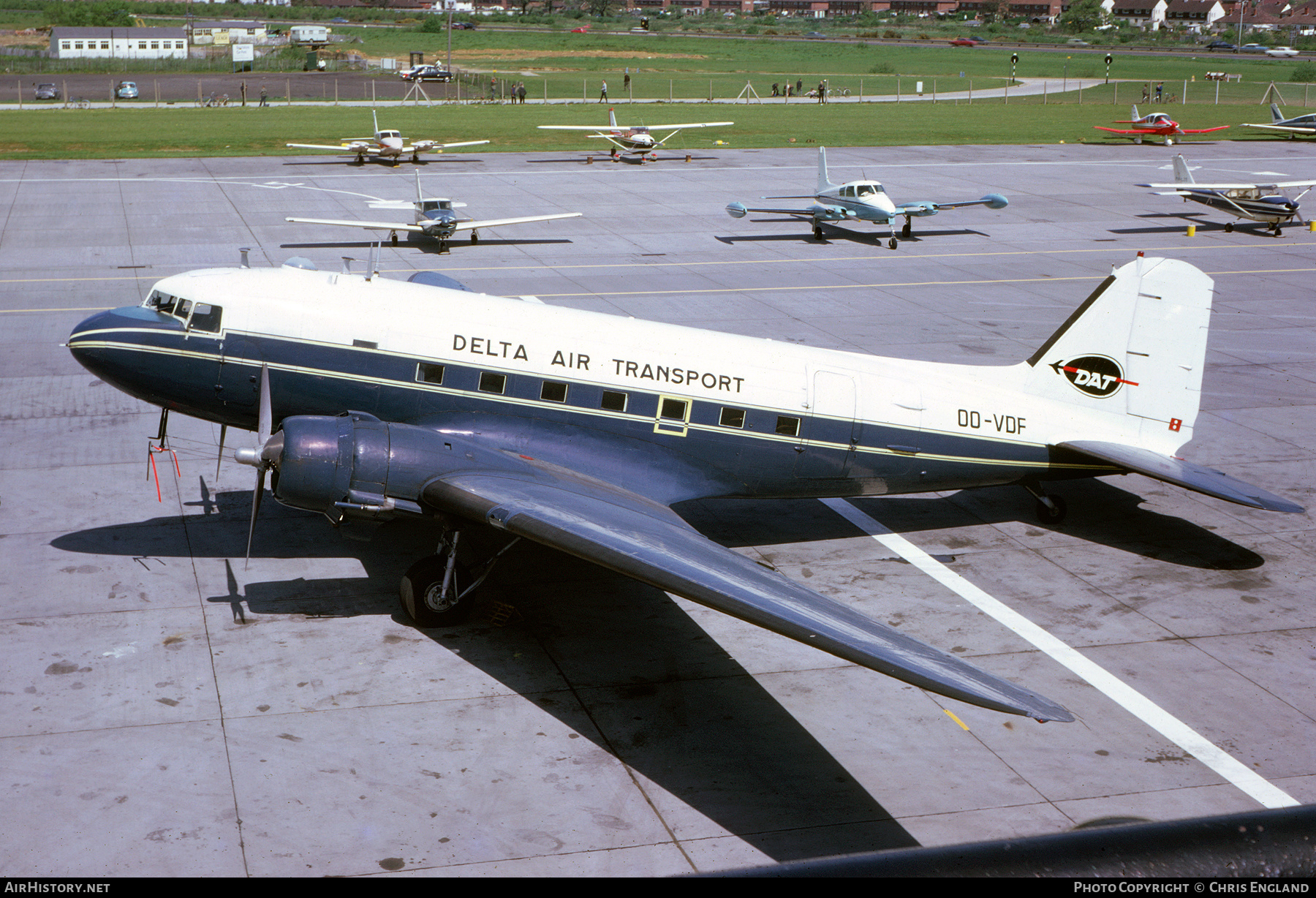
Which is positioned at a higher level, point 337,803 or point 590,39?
point 590,39

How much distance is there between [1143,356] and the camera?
19594 millimetres

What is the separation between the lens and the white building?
14675 cm

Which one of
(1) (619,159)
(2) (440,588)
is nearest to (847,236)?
(1) (619,159)

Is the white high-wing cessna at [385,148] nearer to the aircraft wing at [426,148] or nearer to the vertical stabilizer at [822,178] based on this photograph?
the aircraft wing at [426,148]

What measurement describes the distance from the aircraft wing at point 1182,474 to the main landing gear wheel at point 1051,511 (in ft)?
4.20

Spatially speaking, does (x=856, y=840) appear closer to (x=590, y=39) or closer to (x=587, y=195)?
(x=587, y=195)

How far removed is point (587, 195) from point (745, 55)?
117m

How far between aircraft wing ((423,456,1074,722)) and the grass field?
2264 inches

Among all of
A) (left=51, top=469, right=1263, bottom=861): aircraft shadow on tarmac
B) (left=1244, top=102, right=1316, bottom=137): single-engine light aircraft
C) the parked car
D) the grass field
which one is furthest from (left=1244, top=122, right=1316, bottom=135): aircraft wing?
the parked car

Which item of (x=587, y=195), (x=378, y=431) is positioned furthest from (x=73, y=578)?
(x=587, y=195)

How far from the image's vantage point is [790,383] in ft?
58.9

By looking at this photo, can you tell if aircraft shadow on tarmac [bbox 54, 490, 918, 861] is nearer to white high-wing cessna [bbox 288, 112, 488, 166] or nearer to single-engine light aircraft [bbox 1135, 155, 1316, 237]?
single-engine light aircraft [bbox 1135, 155, 1316, 237]

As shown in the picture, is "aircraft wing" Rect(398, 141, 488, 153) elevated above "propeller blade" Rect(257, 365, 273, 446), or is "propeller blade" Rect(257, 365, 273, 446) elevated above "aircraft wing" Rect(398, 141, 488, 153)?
"aircraft wing" Rect(398, 141, 488, 153)

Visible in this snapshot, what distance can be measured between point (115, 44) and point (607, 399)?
15663cm
